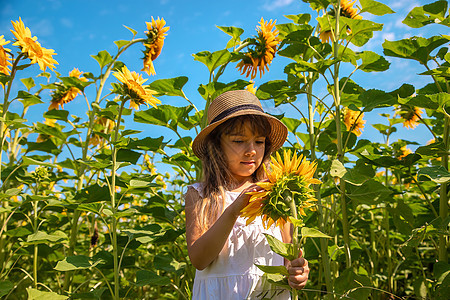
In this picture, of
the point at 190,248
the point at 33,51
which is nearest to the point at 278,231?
the point at 190,248

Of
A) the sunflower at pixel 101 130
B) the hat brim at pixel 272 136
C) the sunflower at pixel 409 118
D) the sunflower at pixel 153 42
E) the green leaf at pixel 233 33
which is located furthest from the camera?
the sunflower at pixel 101 130

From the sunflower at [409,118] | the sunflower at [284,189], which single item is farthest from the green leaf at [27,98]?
the sunflower at [409,118]

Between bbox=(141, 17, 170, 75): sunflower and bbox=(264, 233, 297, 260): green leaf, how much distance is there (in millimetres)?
1550

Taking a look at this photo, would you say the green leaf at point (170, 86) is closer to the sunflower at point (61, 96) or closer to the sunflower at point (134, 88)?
the sunflower at point (134, 88)

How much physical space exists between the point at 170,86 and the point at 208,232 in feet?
2.87

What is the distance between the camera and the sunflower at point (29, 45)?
161cm

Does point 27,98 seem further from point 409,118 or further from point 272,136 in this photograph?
point 409,118

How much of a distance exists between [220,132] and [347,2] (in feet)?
3.61

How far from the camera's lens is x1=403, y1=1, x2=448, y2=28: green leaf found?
1521 millimetres

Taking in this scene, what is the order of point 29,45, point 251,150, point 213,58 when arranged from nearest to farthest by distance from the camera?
1. point 251,150
2. point 29,45
3. point 213,58

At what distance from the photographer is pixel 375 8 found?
1.61 meters

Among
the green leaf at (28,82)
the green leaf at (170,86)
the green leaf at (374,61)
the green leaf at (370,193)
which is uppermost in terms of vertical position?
the green leaf at (28,82)

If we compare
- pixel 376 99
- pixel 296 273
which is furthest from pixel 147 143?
pixel 296 273

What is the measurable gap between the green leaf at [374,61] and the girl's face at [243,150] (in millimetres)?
587
